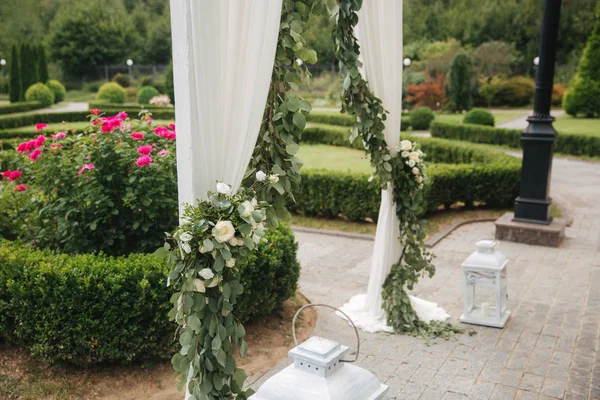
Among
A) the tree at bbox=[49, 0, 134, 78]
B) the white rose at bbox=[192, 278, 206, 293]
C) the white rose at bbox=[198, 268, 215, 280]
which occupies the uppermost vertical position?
the tree at bbox=[49, 0, 134, 78]

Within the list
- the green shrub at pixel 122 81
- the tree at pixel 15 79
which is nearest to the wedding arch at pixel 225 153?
the tree at pixel 15 79

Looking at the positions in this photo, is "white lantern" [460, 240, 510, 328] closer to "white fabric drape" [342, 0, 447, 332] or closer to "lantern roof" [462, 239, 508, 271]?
"lantern roof" [462, 239, 508, 271]

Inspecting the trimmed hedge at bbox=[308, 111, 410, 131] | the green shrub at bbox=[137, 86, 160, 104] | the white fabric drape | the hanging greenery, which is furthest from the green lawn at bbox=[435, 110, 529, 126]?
the hanging greenery

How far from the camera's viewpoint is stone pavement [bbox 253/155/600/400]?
3.84m

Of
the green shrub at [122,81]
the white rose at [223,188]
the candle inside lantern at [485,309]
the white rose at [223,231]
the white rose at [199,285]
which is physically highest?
the green shrub at [122,81]

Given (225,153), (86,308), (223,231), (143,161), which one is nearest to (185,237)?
(223,231)

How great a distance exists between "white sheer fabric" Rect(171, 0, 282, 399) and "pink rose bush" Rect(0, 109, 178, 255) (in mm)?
1842

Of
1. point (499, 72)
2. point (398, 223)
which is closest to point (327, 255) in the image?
point (398, 223)

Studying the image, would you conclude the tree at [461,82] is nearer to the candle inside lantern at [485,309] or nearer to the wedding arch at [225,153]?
the candle inside lantern at [485,309]

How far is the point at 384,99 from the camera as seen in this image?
436 centimetres

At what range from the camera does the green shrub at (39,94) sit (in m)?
28.0

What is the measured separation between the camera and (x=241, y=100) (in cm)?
268

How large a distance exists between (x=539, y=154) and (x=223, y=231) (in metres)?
5.81

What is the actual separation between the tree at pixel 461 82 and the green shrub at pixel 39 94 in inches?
757
